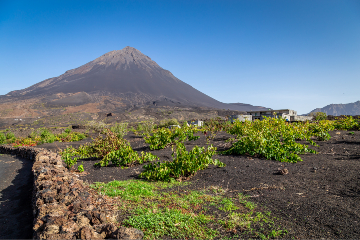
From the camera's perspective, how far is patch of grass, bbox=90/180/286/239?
8.06 ft

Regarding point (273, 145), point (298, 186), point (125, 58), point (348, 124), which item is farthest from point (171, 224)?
point (125, 58)

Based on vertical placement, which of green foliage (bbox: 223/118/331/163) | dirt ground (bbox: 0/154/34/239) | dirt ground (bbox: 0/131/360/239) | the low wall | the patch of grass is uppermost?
green foliage (bbox: 223/118/331/163)

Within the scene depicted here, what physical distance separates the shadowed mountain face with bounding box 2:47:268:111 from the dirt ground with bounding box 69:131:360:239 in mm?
75385

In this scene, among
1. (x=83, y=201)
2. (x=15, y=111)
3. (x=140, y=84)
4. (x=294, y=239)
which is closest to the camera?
(x=294, y=239)

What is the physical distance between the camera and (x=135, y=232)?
2121 millimetres

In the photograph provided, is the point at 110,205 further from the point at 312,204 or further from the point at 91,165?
the point at 91,165

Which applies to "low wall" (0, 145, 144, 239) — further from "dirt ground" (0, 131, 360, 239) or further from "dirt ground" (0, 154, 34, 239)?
"dirt ground" (0, 131, 360, 239)

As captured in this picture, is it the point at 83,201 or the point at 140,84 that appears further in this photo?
the point at 140,84

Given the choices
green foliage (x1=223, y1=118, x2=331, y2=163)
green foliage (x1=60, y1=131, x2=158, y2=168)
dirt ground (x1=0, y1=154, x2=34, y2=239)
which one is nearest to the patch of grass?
dirt ground (x1=0, y1=154, x2=34, y2=239)

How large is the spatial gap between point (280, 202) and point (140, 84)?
120 m

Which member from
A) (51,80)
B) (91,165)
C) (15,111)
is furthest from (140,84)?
(91,165)

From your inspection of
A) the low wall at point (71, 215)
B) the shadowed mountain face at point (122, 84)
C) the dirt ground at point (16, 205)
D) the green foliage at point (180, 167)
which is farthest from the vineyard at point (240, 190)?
the shadowed mountain face at point (122, 84)

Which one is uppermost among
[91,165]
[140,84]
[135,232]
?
[140,84]

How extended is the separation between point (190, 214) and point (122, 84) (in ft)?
386
